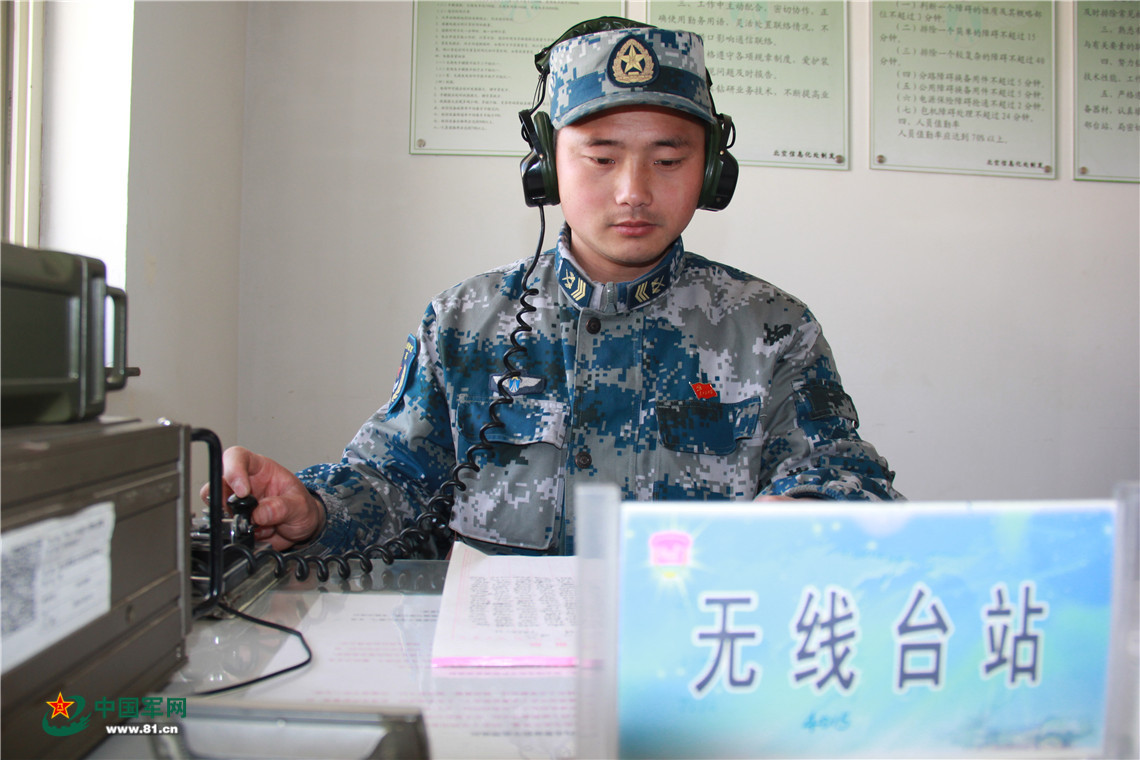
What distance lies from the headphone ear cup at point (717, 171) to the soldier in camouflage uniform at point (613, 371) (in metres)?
0.02

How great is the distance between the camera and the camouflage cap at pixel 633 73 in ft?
Result: 2.98

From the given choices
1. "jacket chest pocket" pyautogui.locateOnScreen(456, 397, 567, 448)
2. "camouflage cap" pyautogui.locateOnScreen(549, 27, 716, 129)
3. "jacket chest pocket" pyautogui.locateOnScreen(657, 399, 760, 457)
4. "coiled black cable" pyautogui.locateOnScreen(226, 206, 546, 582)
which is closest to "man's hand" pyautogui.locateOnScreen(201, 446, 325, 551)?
"coiled black cable" pyautogui.locateOnScreen(226, 206, 546, 582)

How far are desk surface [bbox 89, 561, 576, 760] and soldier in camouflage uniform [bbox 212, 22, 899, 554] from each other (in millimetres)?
296

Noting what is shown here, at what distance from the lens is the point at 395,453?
1.01 m

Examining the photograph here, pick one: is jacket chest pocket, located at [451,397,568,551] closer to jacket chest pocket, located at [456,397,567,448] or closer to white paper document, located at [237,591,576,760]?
jacket chest pocket, located at [456,397,567,448]

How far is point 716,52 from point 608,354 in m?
1.07

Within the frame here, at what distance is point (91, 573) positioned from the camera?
356mm

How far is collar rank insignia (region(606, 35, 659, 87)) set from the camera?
Answer: 2.98ft

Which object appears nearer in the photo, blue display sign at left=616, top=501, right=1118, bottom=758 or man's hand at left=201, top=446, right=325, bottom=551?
blue display sign at left=616, top=501, right=1118, bottom=758

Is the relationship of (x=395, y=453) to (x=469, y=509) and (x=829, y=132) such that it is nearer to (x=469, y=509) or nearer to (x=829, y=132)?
(x=469, y=509)

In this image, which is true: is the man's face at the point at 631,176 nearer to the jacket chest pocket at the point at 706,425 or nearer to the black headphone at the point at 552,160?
the black headphone at the point at 552,160

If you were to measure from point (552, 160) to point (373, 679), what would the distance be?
0.76m

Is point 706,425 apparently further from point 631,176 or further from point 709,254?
point 709,254

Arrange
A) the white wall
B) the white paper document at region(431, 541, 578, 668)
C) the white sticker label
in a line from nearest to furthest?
the white sticker label < the white paper document at region(431, 541, 578, 668) < the white wall
